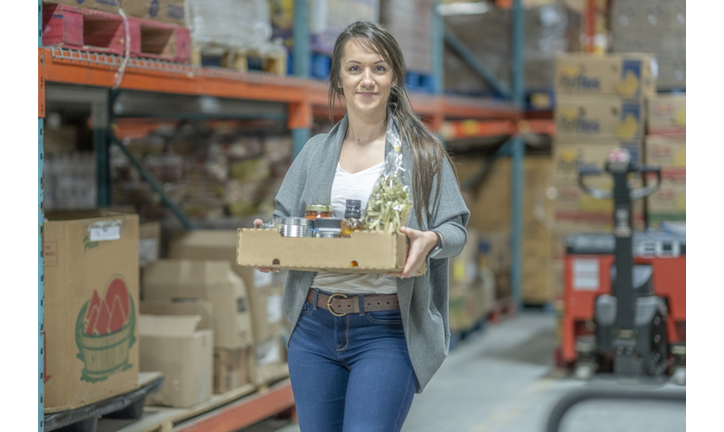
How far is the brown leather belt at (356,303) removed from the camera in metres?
2.32

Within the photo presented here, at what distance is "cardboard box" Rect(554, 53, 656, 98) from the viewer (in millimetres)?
6742

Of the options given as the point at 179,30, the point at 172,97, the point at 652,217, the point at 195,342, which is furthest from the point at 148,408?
the point at 652,217

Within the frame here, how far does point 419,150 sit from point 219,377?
2476mm

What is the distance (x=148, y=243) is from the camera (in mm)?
4578

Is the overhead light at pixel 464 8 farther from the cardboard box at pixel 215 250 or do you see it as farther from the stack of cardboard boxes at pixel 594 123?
the cardboard box at pixel 215 250

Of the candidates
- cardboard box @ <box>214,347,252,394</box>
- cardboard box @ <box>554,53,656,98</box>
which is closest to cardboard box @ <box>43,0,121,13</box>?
cardboard box @ <box>214,347,252,394</box>

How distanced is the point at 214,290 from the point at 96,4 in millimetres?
1639

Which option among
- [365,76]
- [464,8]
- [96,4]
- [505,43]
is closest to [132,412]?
[96,4]

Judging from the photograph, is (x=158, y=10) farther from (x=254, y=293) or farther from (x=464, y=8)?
(x=464, y=8)

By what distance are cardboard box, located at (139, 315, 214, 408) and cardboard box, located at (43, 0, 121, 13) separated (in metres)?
1.59

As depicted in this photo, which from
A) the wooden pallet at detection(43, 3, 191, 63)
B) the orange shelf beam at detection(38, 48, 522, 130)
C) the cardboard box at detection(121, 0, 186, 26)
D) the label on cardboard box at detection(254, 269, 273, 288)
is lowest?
the label on cardboard box at detection(254, 269, 273, 288)

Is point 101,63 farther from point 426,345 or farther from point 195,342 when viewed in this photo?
point 426,345

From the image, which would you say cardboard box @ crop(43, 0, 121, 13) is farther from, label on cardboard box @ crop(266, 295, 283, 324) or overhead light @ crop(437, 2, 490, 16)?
overhead light @ crop(437, 2, 490, 16)

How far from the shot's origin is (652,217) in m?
6.69
